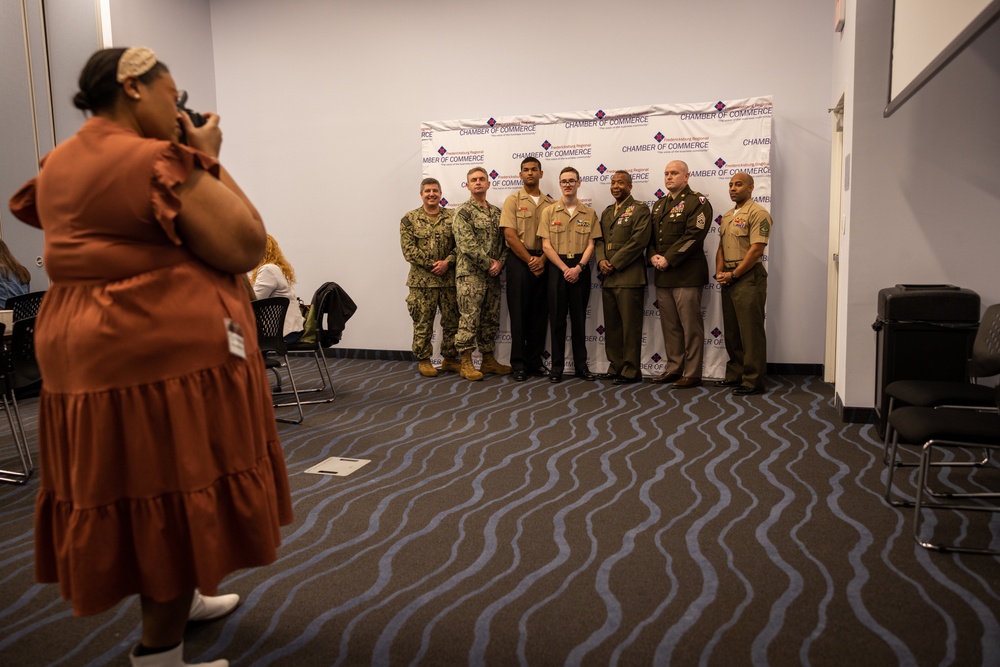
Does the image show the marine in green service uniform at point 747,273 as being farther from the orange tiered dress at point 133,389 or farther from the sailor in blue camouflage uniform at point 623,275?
the orange tiered dress at point 133,389

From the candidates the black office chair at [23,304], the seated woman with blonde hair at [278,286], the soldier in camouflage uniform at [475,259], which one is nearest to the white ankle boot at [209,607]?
the seated woman with blonde hair at [278,286]

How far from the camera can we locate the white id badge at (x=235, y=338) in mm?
1527

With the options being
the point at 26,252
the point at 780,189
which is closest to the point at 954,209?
the point at 780,189

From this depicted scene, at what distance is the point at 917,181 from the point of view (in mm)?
4152

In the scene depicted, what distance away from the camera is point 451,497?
321cm

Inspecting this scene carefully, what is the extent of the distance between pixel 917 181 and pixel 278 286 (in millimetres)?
3994

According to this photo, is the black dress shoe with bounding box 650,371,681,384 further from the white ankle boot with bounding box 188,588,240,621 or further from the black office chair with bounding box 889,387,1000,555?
the white ankle boot with bounding box 188,588,240,621

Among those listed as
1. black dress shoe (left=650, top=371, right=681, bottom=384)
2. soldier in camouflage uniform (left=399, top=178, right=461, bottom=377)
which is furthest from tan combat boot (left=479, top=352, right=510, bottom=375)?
black dress shoe (left=650, top=371, right=681, bottom=384)

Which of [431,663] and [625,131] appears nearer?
[431,663]

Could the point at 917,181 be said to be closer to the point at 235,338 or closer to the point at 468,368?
the point at 468,368

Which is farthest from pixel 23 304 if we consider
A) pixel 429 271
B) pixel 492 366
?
pixel 492 366

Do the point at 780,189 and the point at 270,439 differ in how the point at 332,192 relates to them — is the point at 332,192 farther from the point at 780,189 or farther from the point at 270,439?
the point at 270,439

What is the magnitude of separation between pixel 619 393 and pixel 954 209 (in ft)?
8.06

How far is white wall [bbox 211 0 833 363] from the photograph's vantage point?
6.06 meters
